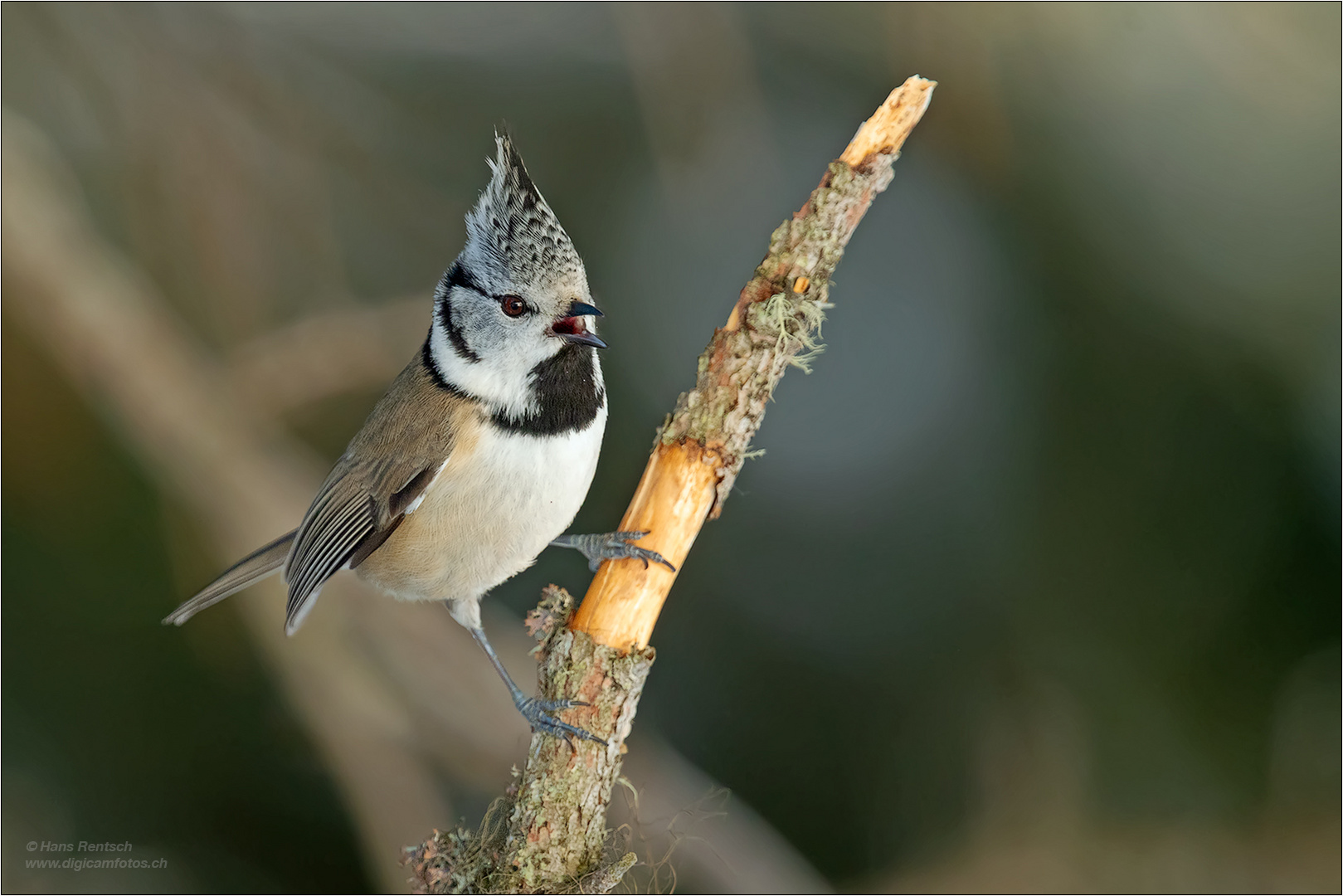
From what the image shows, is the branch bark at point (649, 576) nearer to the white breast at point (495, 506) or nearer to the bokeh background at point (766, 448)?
the white breast at point (495, 506)

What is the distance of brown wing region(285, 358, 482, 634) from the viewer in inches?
72.7

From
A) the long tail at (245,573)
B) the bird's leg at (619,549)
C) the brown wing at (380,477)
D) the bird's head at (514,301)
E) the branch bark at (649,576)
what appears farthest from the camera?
the long tail at (245,573)

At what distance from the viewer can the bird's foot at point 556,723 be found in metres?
1.47

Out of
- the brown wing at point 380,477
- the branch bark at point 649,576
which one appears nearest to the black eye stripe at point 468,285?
the brown wing at point 380,477

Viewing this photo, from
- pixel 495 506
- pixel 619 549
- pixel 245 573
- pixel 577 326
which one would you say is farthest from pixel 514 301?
pixel 245 573

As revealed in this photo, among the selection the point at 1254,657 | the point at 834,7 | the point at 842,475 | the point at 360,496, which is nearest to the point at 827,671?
the point at 842,475

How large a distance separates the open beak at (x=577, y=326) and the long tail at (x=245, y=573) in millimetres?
918

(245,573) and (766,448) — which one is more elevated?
(766,448)

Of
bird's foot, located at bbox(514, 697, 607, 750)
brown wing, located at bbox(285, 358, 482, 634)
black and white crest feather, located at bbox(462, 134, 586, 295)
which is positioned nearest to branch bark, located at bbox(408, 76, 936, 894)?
bird's foot, located at bbox(514, 697, 607, 750)

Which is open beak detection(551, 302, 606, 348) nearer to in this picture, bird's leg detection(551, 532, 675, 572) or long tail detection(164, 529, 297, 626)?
bird's leg detection(551, 532, 675, 572)

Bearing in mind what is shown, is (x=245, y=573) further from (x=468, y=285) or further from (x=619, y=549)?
(x=619, y=549)

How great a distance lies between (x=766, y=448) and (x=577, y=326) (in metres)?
0.82

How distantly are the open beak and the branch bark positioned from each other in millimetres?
243

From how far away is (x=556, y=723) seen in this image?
1492 mm
